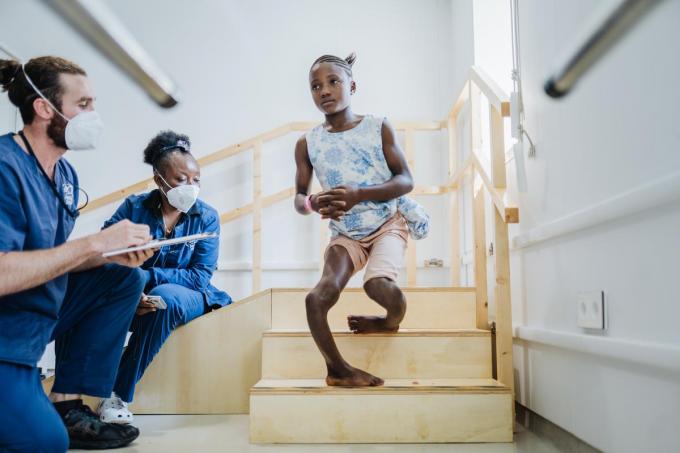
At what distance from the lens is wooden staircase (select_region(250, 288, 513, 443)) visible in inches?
68.5

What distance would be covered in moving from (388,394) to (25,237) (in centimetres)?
100

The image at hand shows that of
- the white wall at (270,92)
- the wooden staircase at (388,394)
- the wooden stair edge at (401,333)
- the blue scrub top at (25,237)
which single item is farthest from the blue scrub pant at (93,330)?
the white wall at (270,92)

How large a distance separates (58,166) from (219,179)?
87.1 inches

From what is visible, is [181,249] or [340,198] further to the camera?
[181,249]

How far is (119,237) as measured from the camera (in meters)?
1.30

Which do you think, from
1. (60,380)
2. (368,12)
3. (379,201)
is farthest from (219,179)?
(60,380)

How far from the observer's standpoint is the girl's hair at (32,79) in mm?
Answer: 1362

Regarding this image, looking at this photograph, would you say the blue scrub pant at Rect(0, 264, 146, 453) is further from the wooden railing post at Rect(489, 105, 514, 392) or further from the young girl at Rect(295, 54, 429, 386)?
the wooden railing post at Rect(489, 105, 514, 392)

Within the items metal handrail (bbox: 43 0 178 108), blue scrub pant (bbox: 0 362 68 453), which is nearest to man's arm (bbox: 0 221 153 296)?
blue scrub pant (bbox: 0 362 68 453)

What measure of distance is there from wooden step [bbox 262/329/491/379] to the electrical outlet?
0.55 metres

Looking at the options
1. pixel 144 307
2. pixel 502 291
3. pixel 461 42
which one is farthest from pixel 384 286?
pixel 461 42

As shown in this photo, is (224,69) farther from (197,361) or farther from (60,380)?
(60,380)

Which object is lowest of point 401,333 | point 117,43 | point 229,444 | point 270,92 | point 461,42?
point 229,444

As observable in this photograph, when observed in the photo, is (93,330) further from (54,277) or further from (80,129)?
(80,129)
